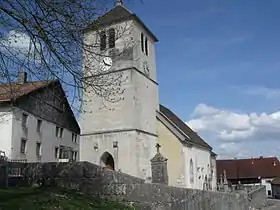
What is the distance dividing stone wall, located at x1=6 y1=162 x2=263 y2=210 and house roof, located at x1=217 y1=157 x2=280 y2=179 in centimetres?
5703

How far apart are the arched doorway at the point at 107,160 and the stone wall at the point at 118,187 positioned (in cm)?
1286

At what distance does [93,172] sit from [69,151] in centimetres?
2672

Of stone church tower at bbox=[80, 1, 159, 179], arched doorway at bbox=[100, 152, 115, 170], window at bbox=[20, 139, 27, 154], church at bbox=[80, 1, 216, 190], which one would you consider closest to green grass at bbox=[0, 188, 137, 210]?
church at bbox=[80, 1, 216, 190]

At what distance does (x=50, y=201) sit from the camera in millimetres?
10391

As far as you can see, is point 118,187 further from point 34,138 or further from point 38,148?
point 38,148

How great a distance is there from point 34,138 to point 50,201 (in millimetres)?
23271

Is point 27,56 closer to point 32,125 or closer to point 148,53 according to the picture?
point 148,53

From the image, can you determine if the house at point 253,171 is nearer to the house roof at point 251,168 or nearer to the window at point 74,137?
the house roof at point 251,168

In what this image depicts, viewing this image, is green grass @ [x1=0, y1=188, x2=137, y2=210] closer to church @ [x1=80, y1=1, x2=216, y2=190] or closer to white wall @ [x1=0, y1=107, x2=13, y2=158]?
church @ [x1=80, y1=1, x2=216, y2=190]

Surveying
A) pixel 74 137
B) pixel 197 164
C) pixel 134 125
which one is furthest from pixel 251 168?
pixel 134 125

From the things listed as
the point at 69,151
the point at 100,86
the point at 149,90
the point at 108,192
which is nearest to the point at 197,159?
the point at 149,90

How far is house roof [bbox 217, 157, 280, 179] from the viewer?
224 ft

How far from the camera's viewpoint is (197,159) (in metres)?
34.7

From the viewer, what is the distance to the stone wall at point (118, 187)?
1182 cm
